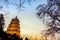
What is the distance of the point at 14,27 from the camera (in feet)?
36.3

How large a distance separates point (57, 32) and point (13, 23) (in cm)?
181

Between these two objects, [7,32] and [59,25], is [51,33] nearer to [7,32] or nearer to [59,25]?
[59,25]

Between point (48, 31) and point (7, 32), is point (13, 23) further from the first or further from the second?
point (48, 31)

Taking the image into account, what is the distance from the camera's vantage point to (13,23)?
1096 centimetres

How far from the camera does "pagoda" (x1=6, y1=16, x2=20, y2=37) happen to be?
10.7 meters

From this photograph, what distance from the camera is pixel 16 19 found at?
10.8 metres

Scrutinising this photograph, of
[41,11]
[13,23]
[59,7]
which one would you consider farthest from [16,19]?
[59,7]

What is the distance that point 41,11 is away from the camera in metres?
10.4

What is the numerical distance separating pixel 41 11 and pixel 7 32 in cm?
154

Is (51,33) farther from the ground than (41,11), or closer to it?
closer to it

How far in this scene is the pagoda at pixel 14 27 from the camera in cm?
1072

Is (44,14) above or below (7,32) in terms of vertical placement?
above

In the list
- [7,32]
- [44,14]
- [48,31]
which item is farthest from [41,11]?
[7,32]

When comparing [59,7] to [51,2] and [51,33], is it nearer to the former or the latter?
[51,2]
